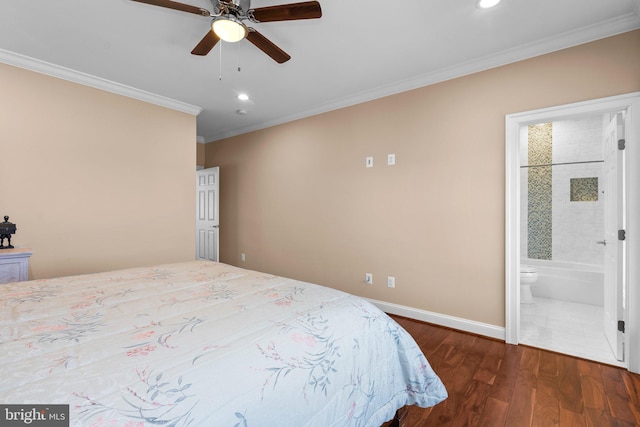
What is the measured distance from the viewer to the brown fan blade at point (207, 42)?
6.36ft

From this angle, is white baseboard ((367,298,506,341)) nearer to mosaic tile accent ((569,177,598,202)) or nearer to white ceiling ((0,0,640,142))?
white ceiling ((0,0,640,142))

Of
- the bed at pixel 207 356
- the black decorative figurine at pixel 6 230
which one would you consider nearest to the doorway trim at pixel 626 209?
the bed at pixel 207 356

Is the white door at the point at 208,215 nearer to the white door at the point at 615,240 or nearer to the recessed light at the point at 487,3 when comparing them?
the recessed light at the point at 487,3

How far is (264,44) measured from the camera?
6.64 feet

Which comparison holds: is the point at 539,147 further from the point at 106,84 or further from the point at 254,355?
the point at 106,84

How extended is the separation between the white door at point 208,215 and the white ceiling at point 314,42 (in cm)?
184

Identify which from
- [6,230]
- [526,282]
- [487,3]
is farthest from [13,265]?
[526,282]

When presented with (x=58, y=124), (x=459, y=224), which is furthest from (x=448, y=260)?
(x=58, y=124)

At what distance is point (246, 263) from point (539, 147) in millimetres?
5056

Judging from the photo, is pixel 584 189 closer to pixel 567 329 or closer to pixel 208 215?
pixel 567 329

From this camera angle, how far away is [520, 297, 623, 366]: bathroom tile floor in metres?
2.42

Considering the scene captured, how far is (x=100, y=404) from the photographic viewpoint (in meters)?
0.68

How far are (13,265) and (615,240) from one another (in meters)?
4.79

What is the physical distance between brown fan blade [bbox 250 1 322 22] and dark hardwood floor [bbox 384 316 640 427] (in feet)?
7.52
